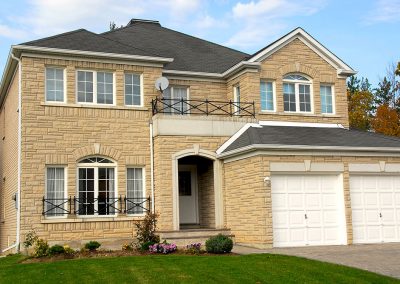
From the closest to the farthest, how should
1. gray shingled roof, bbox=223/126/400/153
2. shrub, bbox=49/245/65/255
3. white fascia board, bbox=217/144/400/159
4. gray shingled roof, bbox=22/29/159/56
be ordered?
shrub, bbox=49/245/65/255, white fascia board, bbox=217/144/400/159, gray shingled roof, bbox=223/126/400/153, gray shingled roof, bbox=22/29/159/56

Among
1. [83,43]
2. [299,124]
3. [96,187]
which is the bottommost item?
[96,187]

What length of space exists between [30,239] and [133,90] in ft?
22.1

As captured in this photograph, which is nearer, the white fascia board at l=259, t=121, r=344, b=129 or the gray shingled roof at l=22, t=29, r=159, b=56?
the gray shingled roof at l=22, t=29, r=159, b=56

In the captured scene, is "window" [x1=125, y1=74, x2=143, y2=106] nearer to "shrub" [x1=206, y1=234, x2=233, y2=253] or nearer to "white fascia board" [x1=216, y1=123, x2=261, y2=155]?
"white fascia board" [x1=216, y1=123, x2=261, y2=155]

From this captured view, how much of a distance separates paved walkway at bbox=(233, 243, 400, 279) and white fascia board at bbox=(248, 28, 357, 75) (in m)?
7.87

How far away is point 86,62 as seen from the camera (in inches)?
787

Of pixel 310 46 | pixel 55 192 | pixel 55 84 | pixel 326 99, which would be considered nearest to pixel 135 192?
pixel 55 192

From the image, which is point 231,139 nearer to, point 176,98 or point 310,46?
point 176,98

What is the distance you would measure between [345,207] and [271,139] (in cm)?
339

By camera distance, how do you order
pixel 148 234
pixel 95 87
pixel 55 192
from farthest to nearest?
pixel 95 87 < pixel 55 192 < pixel 148 234

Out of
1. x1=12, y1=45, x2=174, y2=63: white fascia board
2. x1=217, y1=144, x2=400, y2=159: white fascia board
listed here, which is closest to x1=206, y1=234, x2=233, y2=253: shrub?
x1=217, y1=144, x2=400, y2=159: white fascia board

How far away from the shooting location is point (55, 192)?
18984 mm

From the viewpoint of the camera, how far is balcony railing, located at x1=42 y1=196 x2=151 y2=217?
1878 cm

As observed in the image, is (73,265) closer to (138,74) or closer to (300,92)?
(138,74)
